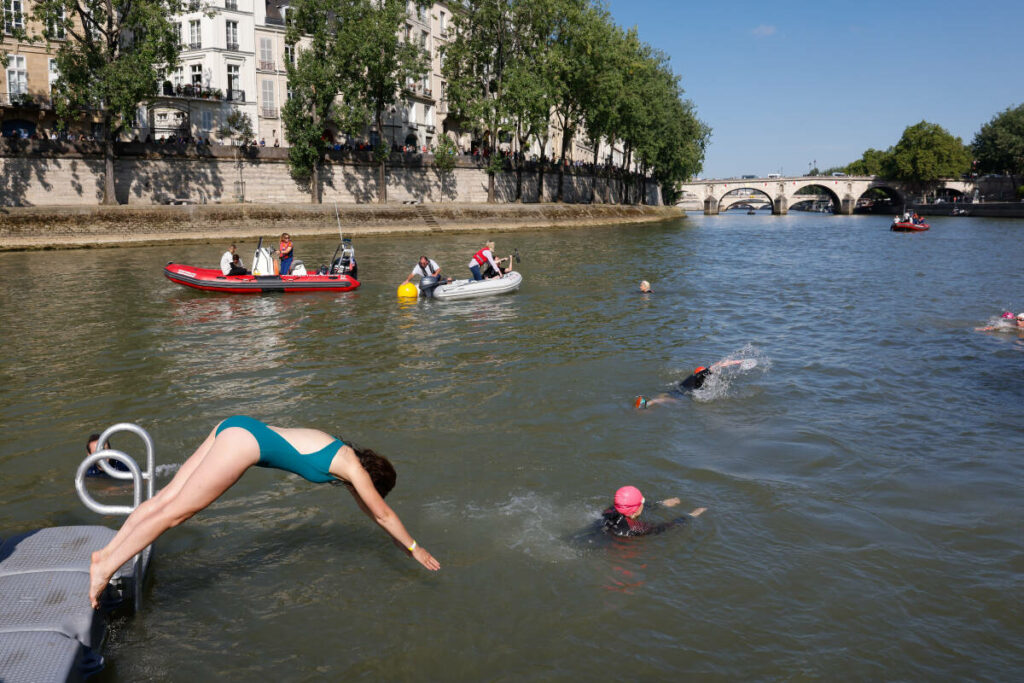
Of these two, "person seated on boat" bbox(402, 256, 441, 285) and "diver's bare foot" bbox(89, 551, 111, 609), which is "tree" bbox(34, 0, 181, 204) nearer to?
"person seated on boat" bbox(402, 256, 441, 285)

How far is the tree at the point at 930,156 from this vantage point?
106 m

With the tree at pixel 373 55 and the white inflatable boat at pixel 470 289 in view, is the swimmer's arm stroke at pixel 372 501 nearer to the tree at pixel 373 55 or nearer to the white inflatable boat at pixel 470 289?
the white inflatable boat at pixel 470 289

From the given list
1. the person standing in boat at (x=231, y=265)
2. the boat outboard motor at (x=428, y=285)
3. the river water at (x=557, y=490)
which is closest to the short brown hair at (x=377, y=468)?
the river water at (x=557, y=490)

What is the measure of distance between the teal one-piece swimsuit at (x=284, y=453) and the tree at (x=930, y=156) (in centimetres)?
11894

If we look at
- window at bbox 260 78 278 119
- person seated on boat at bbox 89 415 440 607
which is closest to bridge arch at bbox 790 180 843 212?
window at bbox 260 78 278 119

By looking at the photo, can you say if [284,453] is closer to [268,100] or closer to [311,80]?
[311,80]

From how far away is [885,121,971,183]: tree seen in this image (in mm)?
105625

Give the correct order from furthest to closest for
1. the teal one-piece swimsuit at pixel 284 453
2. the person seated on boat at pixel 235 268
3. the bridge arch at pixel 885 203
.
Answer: the bridge arch at pixel 885 203, the person seated on boat at pixel 235 268, the teal one-piece swimsuit at pixel 284 453

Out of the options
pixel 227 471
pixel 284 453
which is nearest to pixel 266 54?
pixel 284 453

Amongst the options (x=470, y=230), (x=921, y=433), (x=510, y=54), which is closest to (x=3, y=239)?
(x=470, y=230)

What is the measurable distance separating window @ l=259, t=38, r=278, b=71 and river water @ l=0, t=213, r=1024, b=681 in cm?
3981

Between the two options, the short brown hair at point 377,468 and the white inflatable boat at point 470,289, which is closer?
the short brown hair at point 377,468

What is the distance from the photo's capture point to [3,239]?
36125 millimetres

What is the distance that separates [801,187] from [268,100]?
9654cm
